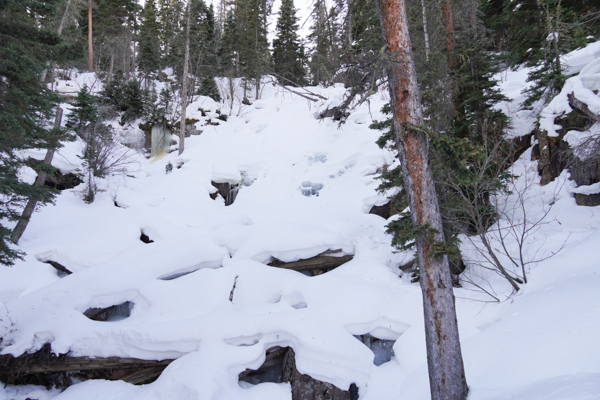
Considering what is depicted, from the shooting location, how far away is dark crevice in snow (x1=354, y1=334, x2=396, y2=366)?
5781mm

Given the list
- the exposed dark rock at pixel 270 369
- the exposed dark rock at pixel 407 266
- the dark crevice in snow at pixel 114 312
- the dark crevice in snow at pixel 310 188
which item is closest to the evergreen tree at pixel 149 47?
the dark crevice in snow at pixel 310 188

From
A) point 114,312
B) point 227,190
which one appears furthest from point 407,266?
point 227,190

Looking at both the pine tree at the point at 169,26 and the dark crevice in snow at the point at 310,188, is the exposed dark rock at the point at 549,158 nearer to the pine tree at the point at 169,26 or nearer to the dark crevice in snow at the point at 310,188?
the dark crevice in snow at the point at 310,188

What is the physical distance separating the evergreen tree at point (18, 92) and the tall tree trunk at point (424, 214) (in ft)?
22.2

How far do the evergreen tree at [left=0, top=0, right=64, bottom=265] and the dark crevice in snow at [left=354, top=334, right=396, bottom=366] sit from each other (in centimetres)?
696

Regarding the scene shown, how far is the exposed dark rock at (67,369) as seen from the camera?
5.19 metres

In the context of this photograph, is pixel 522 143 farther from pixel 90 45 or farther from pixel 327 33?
pixel 90 45

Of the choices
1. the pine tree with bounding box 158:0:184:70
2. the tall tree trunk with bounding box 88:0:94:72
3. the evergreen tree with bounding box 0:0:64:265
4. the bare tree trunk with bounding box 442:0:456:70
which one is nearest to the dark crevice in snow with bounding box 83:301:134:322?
the evergreen tree with bounding box 0:0:64:265

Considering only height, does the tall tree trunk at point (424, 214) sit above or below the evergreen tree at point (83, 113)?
below

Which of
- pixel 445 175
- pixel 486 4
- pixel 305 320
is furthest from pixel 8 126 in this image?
pixel 486 4

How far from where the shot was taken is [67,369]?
533 centimetres

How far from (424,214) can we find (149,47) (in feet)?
104

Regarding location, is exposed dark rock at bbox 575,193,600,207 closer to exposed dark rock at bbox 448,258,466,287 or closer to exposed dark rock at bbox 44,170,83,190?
exposed dark rock at bbox 448,258,466,287

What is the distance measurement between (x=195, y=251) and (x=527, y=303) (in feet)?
24.4
